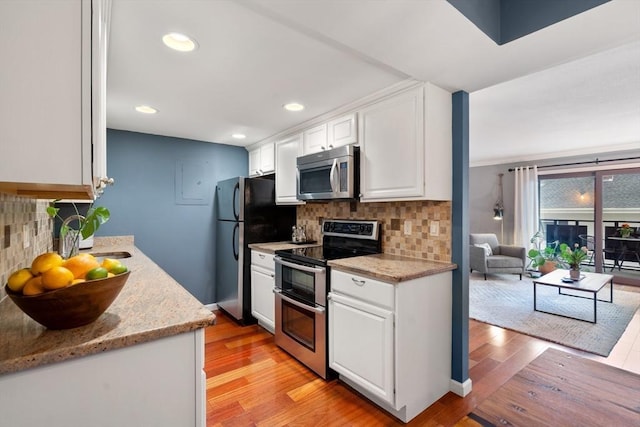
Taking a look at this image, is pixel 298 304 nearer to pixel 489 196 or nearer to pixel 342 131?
pixel 342 131

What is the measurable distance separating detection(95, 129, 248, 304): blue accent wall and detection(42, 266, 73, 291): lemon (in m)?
2.94

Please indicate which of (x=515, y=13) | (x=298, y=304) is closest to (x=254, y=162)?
(x=298, y=304)

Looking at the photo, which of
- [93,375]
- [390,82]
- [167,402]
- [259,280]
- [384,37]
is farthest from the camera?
[259,280]

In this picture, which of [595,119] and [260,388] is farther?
[595,119]

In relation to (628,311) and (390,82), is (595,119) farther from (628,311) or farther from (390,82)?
(390,82)

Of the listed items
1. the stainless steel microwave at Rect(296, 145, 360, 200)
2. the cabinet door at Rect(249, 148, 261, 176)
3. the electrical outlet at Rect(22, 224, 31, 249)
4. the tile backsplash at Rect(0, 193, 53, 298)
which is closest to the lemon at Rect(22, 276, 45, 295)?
the tile backsplash at Rect(0, 193, 53, 298)

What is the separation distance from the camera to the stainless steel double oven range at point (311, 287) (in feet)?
7.57

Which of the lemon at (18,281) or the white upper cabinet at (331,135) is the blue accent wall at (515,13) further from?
the lemon at (18,281)

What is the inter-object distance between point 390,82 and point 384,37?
704 mm

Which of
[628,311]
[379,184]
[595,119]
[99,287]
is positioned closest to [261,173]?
[379,184]

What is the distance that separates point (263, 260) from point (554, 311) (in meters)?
3.62

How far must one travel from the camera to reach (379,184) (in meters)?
2.32

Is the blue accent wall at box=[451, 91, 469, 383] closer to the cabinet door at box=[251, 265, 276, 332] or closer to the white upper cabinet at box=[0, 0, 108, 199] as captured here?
the cabinet door at box=[251, 265, 276, 332]

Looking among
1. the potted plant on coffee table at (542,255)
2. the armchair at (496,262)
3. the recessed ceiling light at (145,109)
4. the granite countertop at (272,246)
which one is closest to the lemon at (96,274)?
the granite countertop at (272,246)
